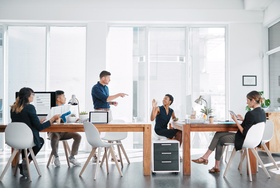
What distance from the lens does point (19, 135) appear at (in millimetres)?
4277

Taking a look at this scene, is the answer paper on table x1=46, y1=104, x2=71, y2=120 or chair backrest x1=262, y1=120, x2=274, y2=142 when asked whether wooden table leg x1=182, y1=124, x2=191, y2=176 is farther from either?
paper on table x1=46, y1=104, x2=71, y2=120

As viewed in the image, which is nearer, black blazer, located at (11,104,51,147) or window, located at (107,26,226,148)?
black blazer, located at (11,104,51,147)

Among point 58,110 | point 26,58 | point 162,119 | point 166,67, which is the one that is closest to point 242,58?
point 166,67

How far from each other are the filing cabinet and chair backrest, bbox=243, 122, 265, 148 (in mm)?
942

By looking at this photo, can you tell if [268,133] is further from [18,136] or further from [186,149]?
[18,136]

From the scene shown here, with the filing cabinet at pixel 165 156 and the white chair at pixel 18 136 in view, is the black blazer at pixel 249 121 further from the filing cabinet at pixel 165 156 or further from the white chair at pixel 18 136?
the white chair at pixel 18 136

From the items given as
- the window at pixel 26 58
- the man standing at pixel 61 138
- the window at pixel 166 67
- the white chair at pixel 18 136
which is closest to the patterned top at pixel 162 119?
the man standing at pixel 61 138

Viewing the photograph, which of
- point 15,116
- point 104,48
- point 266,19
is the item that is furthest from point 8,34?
point 266,19

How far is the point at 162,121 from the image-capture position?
221 inches

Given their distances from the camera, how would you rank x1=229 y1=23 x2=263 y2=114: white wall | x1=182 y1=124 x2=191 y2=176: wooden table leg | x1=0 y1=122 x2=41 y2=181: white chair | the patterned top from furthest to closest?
1. x1=229 y1=23 x2=263 y2=114: white wall
2. the patterned top
3. x1=182 y1=124 x2=191 y2=176: wooden table leg
4. x1=0 y1=122 x2=41 y2=181: white chair

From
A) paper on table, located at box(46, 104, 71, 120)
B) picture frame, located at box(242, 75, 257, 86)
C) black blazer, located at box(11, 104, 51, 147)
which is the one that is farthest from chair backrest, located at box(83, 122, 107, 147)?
picture frame, located at box(242, 75, 257, 86)

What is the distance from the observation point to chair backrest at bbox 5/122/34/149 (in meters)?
4.25

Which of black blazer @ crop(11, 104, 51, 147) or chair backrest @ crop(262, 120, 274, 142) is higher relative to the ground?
black blazer @ crop(11, 104, 51, 147)

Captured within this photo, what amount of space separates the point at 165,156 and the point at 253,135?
122 cm
